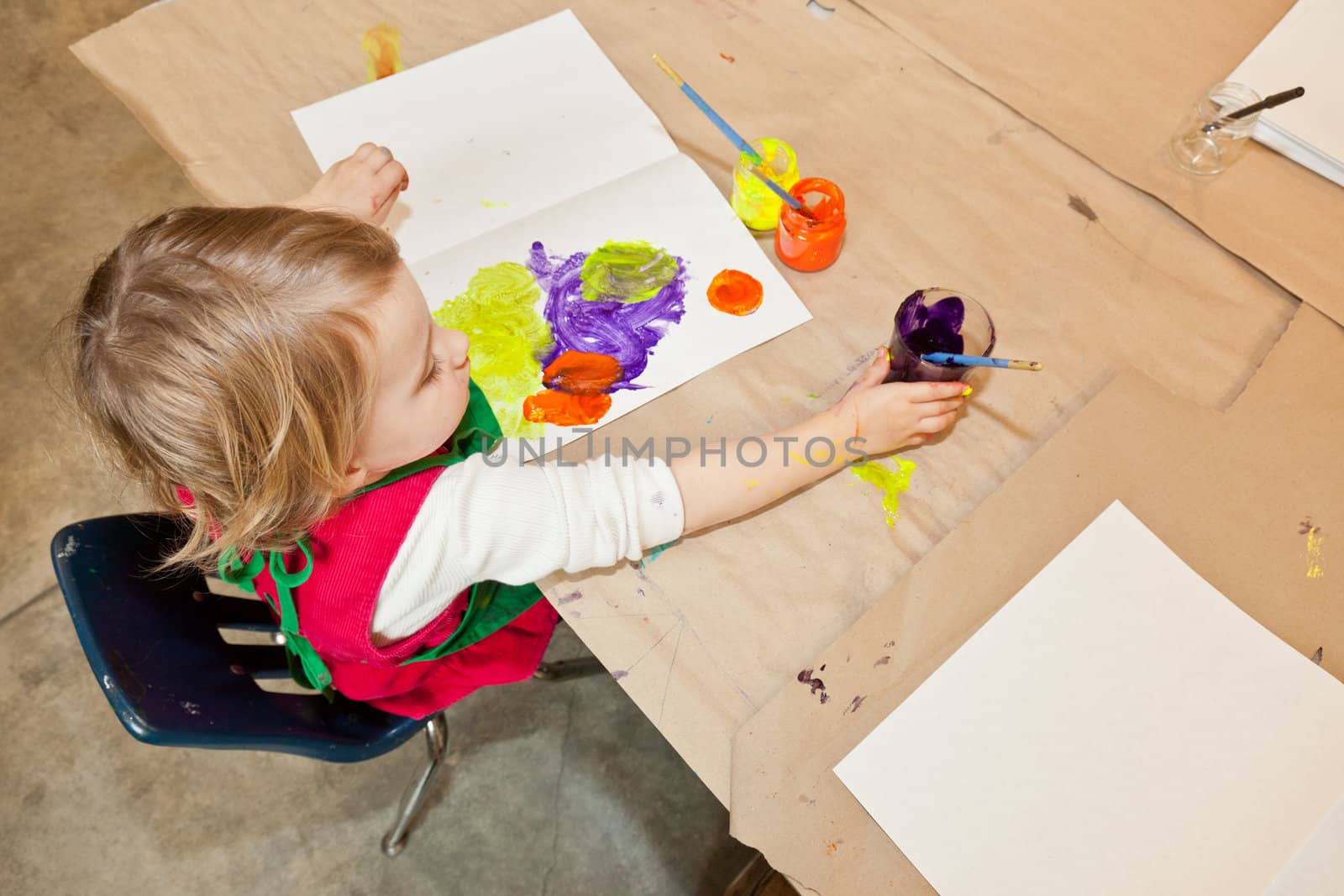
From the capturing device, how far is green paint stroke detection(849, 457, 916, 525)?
79 cm

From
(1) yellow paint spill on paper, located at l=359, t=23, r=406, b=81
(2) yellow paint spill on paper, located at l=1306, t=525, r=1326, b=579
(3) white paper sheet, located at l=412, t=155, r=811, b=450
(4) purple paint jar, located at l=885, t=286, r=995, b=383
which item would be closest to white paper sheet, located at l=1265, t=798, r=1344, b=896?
(2) yellow paint spill on paper, located at l=1306, t=525, r=1326, b=579

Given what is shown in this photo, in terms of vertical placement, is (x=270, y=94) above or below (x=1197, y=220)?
below

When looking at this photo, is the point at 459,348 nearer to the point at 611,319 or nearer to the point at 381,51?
the point at 611,319

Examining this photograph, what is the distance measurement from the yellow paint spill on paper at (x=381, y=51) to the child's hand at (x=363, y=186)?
165 mm

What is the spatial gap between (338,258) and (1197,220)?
89 centimetres

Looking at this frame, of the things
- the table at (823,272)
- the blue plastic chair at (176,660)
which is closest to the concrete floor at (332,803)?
the blue plastic chair at (176,660)

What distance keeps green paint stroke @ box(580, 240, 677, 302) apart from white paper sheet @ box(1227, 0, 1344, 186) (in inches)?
27.5

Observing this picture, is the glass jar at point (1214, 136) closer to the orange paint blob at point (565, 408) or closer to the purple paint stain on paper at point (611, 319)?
the purple paint stain on paper at point (611, 319)

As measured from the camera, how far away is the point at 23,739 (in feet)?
4.80

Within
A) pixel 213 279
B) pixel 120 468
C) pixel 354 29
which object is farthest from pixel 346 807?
pixel 354 29

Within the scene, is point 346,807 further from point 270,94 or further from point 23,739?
point 270,94

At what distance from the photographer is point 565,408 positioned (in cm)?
84

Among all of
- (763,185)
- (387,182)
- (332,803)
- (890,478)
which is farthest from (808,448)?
(332,803)

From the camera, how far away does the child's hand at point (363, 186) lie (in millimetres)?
886
